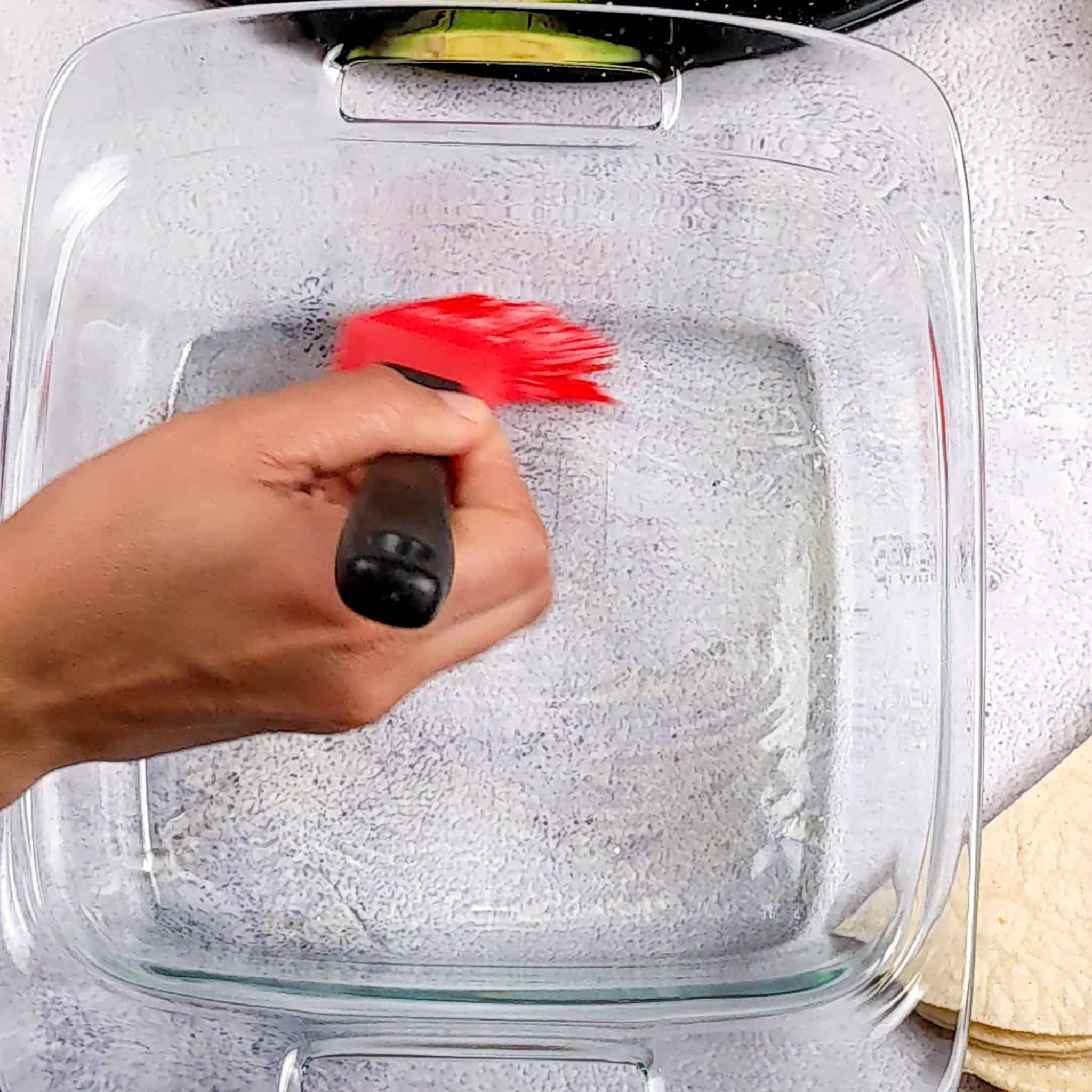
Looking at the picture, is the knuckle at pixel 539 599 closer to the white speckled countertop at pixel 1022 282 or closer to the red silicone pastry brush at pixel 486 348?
the red silicone pastry brush at pixel 486 348

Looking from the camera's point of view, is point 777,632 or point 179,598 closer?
point 179,598

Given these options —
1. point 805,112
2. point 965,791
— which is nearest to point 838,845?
point 965,791

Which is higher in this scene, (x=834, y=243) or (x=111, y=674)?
(x=834, y=243)

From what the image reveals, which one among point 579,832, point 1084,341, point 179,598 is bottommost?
point 579,832

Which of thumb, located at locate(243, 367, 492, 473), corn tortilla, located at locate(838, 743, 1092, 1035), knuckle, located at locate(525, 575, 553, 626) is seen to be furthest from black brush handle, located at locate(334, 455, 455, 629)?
corn tortilla, located at locate(838, 743, 1092, 1035)

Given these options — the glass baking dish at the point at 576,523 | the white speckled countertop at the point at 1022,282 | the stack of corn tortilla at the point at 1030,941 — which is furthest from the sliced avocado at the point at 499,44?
the stack of corn tortilla at the point at 1030,941

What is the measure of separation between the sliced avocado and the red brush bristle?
0.10 meters

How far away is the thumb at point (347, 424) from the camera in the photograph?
0.41 meters

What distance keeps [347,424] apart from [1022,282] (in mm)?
326

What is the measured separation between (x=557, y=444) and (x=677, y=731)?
142 mm

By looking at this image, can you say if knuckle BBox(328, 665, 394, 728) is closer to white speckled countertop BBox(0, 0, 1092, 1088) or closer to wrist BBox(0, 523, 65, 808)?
wrist BBox(0, 523, 65, 808)

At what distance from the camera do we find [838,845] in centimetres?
55

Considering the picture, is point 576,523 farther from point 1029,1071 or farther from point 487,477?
point 1029,1071

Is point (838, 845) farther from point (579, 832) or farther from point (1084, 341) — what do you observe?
point (1084, 341)
